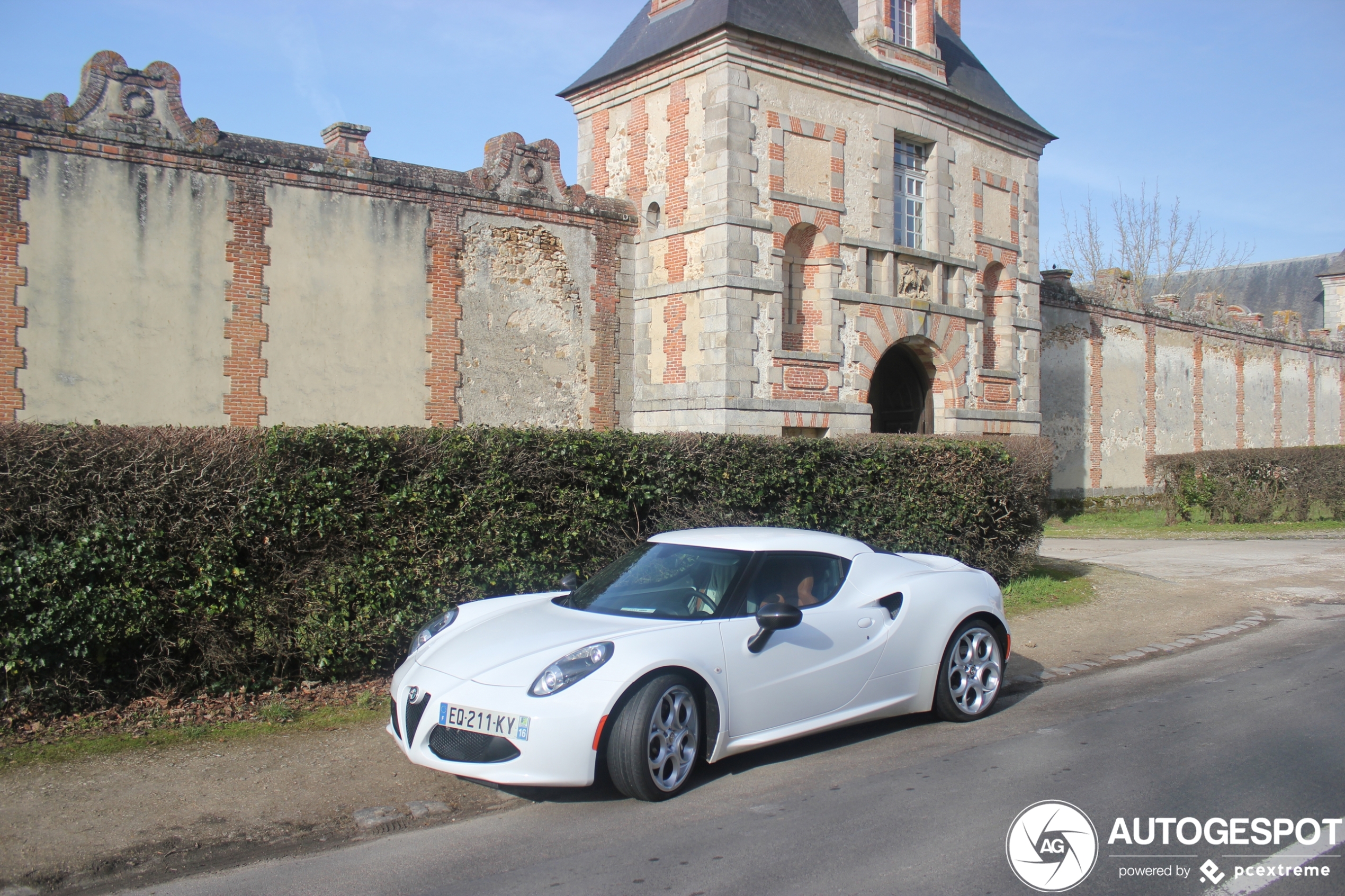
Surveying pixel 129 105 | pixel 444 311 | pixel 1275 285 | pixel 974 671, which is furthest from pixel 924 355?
→ pixel 1275 285

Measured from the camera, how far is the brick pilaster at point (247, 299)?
44.3ft

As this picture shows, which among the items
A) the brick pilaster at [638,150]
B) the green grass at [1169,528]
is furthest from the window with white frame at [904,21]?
the green grass at [1169,528]

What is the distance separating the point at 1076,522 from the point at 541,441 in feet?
61.2

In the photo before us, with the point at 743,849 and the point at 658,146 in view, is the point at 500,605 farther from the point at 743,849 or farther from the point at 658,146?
the point at 658,146

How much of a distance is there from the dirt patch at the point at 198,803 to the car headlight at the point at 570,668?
73 cm

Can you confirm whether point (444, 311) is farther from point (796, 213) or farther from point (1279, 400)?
point (1279, 400)

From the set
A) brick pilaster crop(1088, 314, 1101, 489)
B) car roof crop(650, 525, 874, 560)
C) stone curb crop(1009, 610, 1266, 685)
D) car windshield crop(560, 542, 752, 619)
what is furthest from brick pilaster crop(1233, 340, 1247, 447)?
car windshield crop(560, 542, 752, 619)

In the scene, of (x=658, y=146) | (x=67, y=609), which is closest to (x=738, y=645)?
(x=67, y=609)

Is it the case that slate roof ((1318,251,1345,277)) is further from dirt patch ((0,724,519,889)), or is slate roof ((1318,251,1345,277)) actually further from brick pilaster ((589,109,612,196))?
dirt patch ((0,724,519,889))

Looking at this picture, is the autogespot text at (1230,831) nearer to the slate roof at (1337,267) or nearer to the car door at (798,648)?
the car door at (798,648)

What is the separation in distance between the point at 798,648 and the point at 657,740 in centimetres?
109

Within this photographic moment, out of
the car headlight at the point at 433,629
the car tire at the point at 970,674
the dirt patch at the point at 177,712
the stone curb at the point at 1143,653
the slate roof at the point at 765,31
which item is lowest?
the stone curb at the point at 1143,653

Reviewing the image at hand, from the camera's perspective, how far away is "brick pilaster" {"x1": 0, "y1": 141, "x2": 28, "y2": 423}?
12008mm

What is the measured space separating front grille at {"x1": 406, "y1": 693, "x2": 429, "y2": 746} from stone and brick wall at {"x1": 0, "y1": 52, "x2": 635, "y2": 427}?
30.0 ft
